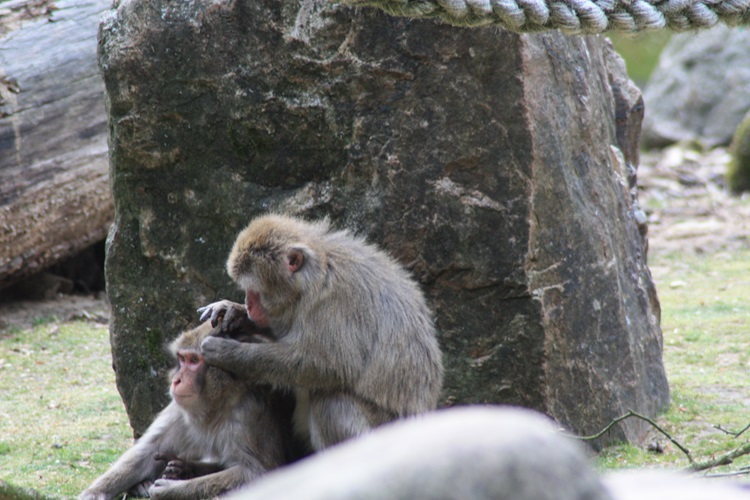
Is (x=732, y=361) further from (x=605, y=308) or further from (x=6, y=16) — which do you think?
(x=6, y=16)

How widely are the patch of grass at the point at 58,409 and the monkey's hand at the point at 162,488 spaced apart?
1.53 feet

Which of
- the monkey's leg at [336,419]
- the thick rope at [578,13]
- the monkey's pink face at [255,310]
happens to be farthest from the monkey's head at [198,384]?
the thick rope at [578,13]

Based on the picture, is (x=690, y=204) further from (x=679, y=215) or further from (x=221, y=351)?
(x=221, y=351)

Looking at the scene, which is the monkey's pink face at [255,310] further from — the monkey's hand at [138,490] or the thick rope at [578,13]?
the thick rope at [578,13]

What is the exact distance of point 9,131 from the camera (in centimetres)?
836

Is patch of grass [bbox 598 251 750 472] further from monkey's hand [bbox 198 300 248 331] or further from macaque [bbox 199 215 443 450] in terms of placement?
monkey's hand [bbox 198 300 248 331]

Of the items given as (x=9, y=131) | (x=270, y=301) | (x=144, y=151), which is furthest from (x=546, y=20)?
(x=9, y=131)

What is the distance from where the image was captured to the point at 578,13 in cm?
412

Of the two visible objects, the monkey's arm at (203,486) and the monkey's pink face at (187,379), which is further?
the monkey's pink face at (187,379)

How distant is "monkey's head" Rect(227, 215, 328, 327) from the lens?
4.86 meters

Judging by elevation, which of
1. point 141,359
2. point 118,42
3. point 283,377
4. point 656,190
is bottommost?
point 656,190

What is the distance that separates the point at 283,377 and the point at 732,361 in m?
4.34

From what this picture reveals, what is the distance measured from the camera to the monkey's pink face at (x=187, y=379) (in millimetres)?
4898

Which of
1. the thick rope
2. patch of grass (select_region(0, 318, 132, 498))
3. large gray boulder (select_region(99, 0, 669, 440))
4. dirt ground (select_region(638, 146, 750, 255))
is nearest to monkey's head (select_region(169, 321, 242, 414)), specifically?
patch of grass (select_region(0, 318, 132, 498))
